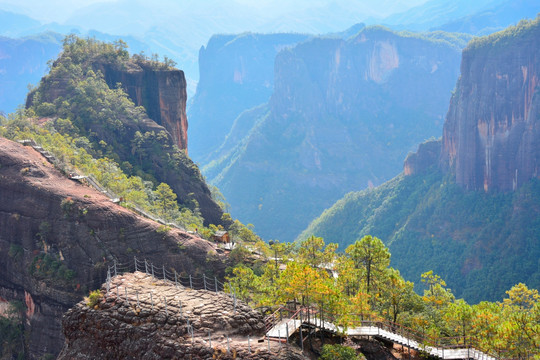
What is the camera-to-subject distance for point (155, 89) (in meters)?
69.9

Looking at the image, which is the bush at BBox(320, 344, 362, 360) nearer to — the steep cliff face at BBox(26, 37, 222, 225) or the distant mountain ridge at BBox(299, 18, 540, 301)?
the steep cliff face at BBox(26, 37, 222, 225)

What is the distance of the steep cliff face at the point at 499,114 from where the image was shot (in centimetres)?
10319

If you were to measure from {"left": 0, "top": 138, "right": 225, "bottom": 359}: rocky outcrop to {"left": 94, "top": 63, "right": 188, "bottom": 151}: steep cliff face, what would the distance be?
32293 mm

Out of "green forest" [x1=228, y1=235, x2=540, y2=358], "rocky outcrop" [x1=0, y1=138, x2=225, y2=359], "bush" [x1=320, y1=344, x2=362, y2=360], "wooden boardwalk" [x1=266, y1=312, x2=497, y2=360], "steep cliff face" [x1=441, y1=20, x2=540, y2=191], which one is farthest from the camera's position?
"steep cliff face" [x1=441, y1=20, x2=540, y2=191]

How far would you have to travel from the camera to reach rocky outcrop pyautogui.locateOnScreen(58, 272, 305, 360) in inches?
782

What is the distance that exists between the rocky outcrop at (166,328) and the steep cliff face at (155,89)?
4817cm

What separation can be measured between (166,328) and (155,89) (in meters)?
53.2

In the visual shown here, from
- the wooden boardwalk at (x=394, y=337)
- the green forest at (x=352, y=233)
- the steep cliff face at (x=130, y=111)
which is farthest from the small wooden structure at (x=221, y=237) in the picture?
the wooden boardwalk at (x=394, y=337)

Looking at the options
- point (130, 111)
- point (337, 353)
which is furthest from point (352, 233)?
point (337, 353)

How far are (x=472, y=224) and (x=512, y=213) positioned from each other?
315 inches

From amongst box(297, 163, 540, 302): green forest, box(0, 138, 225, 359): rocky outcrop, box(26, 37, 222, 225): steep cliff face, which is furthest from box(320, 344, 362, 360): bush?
box(297, 163, 540, 302): green forest

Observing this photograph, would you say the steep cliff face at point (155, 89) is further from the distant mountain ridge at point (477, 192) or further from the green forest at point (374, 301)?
the distant mountain ridge at point (477, 192)

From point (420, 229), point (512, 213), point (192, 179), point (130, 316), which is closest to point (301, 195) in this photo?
point (420, 229)

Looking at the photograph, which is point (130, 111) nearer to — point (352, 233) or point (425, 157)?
point (352, 233)
